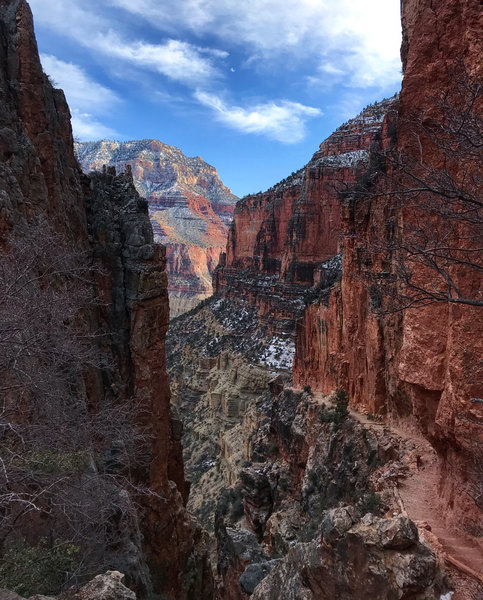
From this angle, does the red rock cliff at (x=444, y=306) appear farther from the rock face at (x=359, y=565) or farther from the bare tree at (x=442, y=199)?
the rock face at (x=359, y=565)

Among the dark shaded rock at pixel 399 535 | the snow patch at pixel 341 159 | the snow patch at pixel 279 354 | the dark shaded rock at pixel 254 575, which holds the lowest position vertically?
the snow patch at pixel 279 354

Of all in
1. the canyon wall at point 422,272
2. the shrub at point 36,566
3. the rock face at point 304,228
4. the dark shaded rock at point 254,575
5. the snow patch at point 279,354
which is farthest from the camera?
the rock face at point 304,228

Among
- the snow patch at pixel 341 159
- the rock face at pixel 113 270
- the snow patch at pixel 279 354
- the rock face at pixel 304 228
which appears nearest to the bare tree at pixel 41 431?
the rock face at pixel 113 270

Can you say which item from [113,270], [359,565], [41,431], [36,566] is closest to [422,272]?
[359,565]

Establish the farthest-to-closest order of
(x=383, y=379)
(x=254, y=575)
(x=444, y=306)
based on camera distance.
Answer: (x=383, y=379) < (x=254, y=575) < (x=444, y=306)

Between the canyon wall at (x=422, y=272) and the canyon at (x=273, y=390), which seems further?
the canyon at (x=273, y=390)

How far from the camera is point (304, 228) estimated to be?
5394 cm

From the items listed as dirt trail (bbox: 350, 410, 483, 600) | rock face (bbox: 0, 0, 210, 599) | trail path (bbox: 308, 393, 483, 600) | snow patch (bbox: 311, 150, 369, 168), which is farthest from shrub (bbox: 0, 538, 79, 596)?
snow patch (bbox: 311, 150, 369, 168)

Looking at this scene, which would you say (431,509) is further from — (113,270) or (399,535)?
(113,270)

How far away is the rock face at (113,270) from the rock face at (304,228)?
3242 cm

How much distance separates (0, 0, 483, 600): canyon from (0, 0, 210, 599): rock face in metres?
0.07

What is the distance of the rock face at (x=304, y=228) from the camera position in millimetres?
51781

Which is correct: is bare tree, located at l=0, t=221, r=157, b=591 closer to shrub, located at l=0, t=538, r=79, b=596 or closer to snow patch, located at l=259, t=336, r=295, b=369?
shrub, located at l=0, t=538, r=79, b=596

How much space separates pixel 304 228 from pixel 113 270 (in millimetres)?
42298
